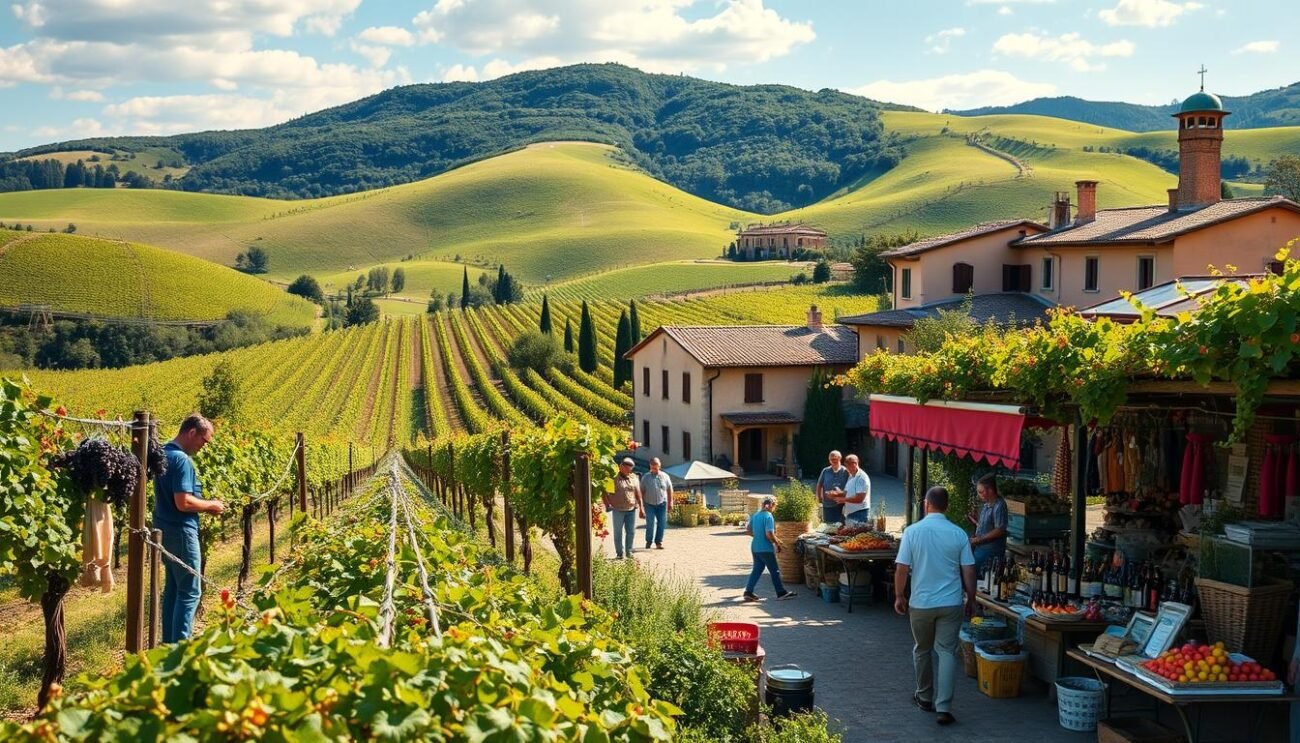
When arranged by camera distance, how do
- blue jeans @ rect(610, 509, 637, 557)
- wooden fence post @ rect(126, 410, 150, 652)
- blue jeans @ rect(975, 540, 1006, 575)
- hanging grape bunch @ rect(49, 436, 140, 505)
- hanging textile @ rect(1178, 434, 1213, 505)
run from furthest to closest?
blue jeans @ rect(610, 509, 637, 557) < blue jeans @ rect(975, 540, 1006, 575) < hanging textile @ rect(1178, 434, 1213, 505) < hanging grape bunch @ rect(49, 436, 140, 505) < wooden fence post @ rect(126, 410, 150, 652)

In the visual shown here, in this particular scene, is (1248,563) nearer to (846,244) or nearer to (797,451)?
(797,451)

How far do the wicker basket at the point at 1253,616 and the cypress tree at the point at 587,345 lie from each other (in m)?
51.4

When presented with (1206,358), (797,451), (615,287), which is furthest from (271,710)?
(615,287)

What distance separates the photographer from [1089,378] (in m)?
8.73

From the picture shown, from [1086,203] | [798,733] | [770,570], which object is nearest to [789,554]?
[770,570]

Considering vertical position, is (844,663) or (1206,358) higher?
(1206,358)

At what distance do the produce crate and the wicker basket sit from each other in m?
3.69

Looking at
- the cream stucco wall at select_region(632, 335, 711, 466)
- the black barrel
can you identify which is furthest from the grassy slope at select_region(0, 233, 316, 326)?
the black barrel

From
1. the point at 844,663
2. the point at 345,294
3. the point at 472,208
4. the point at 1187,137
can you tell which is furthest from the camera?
the point at 472,208

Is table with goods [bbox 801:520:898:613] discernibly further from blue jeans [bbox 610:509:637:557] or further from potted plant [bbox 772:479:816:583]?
blue jeans [bbox 610:509:637:557]

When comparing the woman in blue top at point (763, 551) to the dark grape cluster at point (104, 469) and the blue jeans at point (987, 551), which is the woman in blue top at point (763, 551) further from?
the dark grape cluster at point (104, 469)

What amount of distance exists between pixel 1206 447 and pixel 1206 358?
463 centimetres

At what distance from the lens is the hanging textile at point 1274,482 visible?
376 inches

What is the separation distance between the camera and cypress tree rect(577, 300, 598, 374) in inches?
2344
